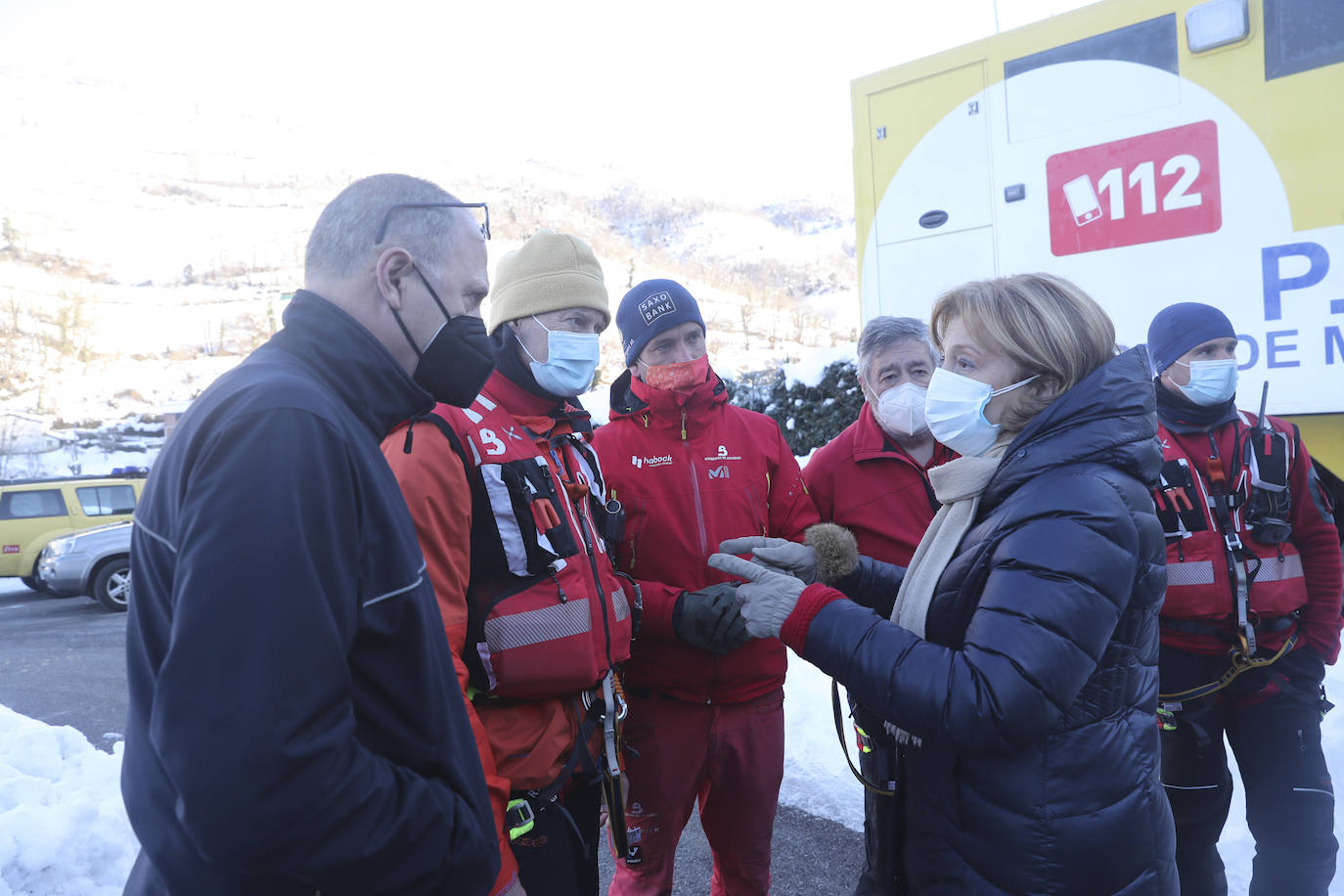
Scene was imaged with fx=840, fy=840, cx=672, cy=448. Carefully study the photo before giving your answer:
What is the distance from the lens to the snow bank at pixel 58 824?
3010mm

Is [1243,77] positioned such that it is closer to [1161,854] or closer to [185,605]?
[1161,854]

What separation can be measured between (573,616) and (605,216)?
235 ft

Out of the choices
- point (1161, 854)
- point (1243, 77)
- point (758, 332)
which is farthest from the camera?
point (758, 332)

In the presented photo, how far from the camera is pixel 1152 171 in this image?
4.84 m

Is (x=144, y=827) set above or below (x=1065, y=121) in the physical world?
below

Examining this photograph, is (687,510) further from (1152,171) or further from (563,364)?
(1152,171)

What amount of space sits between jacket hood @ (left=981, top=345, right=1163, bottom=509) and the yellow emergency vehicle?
3517mm

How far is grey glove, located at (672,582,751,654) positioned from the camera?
2541 millimetres

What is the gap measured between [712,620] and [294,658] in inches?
64.1

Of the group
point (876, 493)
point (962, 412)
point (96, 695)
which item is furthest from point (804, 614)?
point (96, 695)

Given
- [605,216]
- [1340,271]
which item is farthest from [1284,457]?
[605,216]

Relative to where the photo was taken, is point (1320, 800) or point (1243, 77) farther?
point (1243, 77)

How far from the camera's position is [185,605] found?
3.35 ft

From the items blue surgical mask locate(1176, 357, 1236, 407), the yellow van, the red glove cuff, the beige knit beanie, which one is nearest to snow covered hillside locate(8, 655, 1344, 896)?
blue surgical mask locate(1176, 357, 1236, 407)
